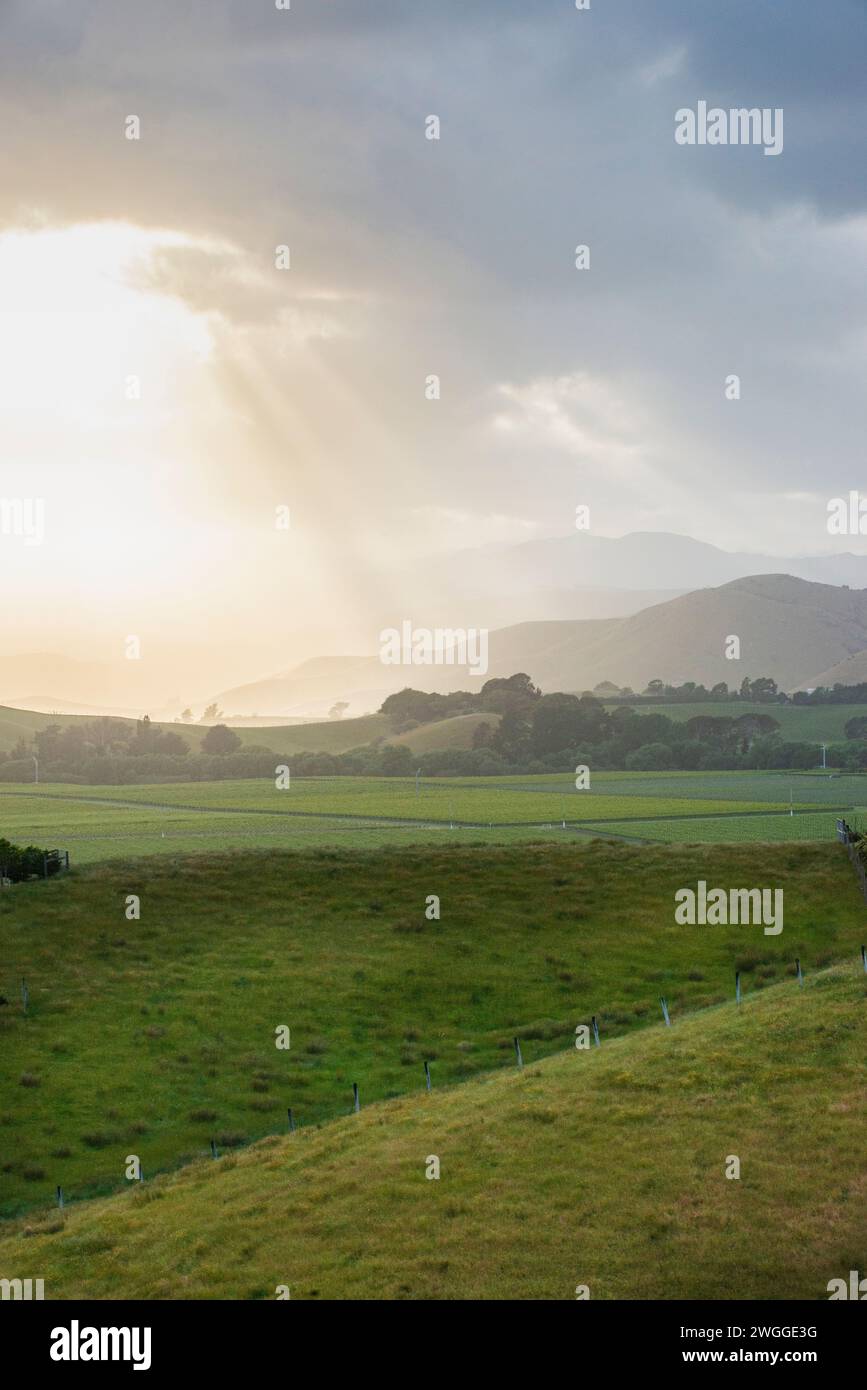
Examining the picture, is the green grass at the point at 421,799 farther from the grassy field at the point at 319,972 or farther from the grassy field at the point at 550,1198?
the grassy field at the point at 550,1198

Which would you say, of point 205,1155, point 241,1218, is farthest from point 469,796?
point 241,1218

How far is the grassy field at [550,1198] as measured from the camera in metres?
22.5

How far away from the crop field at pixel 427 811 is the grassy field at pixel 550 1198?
51.8m

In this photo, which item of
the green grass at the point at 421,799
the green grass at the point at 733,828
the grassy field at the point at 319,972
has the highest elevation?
the green grass at the point at 421,799

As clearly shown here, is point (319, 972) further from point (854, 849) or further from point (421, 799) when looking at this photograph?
point (421, 799)

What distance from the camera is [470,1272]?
22.7 meters

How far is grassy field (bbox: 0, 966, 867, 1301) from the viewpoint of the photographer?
885 inches

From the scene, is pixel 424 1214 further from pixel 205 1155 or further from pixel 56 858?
pixel 56 858

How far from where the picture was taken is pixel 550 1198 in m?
25.8

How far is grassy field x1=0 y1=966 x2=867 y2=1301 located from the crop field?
51.8 meters

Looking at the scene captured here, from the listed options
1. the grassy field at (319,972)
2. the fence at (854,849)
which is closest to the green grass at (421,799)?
the fence at (854,849)

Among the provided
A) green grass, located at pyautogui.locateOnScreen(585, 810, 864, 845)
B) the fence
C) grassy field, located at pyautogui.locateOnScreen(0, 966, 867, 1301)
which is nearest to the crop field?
green grass, located at pyautogui.locateOnScreen(585, 810, 864, 845)

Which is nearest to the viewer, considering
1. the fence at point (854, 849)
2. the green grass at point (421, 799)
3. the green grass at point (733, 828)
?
the fence at point (854, 849)
